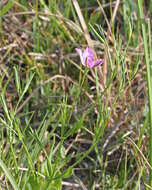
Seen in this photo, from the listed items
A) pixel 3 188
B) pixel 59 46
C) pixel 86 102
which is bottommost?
pixel 3 188

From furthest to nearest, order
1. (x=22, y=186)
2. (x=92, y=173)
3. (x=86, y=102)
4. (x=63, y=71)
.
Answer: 1. (x=63, y=71)
2. (x=86, y=102)
3. (x=92, y=173)
4. (x=22, y=186)

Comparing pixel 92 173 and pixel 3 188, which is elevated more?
pixel 3 188

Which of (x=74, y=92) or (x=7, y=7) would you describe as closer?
(x=7, y=7)

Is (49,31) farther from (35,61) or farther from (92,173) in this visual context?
(92,173)

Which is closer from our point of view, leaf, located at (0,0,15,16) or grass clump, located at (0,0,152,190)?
leaf, located at (0,0,15,16)

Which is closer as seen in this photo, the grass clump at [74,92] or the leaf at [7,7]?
the leaf at [7,7]

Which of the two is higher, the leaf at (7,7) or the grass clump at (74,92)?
the leaf at (7,7)

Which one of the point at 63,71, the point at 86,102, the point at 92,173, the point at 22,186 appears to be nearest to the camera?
the point at 22,186

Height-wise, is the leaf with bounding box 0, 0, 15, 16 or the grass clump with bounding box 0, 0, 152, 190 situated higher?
the leaf with bounding box 0, 0, 15, 16

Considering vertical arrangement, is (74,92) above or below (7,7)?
below

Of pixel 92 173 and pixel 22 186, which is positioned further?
pixel 92 173

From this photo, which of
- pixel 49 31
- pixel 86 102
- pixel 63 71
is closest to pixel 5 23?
pixel 49 31
